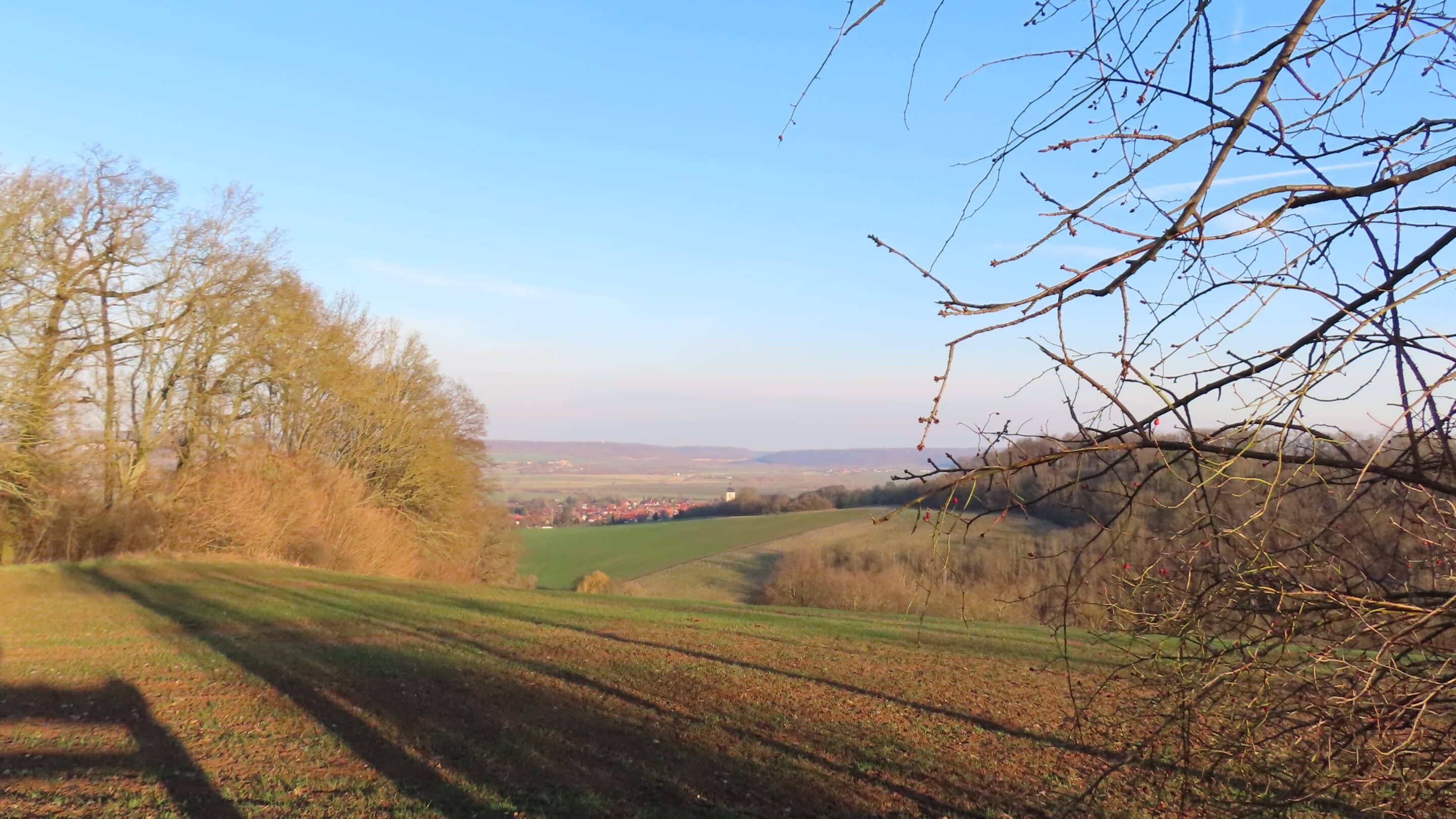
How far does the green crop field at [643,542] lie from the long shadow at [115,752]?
27071mm

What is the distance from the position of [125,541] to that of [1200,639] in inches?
1031

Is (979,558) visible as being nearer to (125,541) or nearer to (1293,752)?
(1293,752)

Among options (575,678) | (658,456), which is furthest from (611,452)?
(575,678)

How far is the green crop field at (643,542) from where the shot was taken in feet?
131

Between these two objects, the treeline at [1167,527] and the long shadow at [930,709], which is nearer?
the treeline at [1167,527]

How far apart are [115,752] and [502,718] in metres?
2.92

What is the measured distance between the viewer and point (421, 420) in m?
30.0

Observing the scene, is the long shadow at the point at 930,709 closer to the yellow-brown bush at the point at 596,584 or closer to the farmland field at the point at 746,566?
the farmland field at the point at 746,566

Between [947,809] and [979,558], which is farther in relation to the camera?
[947,809]

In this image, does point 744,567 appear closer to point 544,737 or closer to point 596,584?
point 596,584

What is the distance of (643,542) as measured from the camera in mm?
46406

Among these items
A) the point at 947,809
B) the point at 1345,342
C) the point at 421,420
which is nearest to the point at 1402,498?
the point at 1345,342

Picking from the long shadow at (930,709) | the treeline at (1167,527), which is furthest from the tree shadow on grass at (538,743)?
the treeline at (1167,527)

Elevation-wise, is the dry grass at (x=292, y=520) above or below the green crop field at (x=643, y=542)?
above
